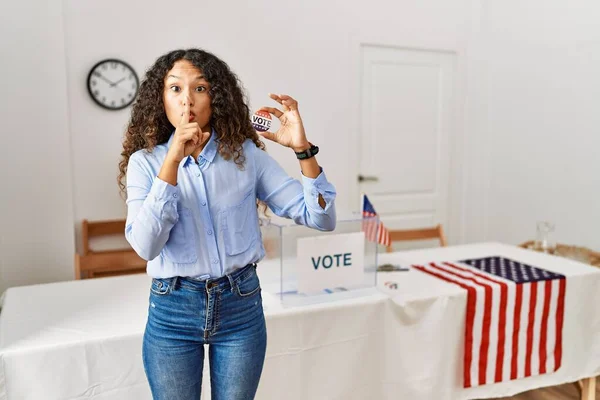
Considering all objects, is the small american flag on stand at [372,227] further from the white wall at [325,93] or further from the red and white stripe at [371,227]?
the white wall at [325,93]

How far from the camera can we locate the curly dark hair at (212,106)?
46.7 inches

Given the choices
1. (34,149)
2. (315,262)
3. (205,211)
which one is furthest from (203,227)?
(34,149)

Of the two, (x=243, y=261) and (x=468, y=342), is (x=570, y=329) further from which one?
(x=243, y=261)

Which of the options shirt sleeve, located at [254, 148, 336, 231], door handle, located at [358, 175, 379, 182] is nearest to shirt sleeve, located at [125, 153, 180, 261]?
shirt sleeve, located at [254, 148, 336, 231]

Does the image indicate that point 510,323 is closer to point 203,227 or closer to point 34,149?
point 203,227

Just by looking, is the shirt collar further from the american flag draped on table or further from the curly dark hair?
the american flag draped on table

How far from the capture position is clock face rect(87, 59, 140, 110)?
132 inches

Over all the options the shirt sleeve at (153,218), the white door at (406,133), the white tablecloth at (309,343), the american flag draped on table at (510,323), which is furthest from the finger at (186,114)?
the white door at (406,133)

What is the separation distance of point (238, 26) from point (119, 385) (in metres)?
2.74

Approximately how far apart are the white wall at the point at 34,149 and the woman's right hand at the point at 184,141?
2.46 metres

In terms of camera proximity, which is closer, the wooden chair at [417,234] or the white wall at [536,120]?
the wooden chair at [417,234]

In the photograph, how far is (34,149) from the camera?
315 cm

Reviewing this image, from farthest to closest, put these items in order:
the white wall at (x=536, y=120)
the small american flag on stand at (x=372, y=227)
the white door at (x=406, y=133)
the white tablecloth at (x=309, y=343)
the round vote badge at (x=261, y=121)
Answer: the white door at (x=406, y=133)
the white wall at (x=536, y=120)
the small american flag on stand at (x=372, y=227)
the white tablecloth at (x=309, y=343)
the round vote badge at (x=261, y=121)

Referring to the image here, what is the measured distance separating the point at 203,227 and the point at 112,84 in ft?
8.48
